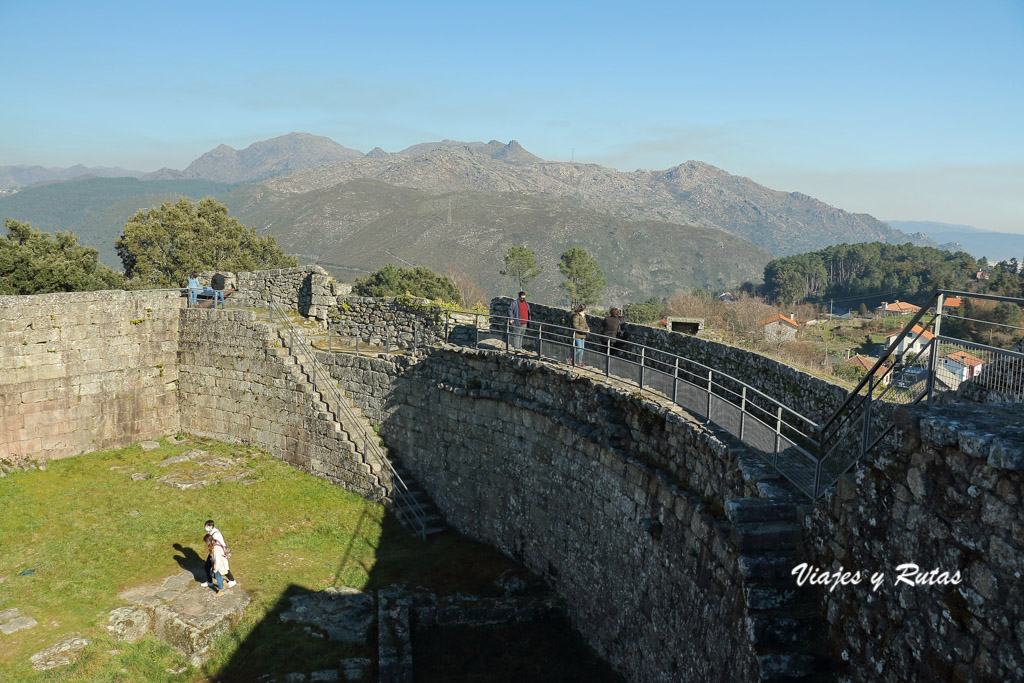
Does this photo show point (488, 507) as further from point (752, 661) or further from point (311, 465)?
point (752, 661)

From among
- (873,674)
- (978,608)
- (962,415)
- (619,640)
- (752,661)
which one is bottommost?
(619,640)

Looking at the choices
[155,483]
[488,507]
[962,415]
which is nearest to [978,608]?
[962,415]

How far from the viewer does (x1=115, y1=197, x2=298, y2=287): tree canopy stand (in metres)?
36.3

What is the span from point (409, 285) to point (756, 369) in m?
35.5

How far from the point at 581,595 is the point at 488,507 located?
344cm

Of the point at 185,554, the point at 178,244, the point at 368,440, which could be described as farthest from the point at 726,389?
the point at 178,244

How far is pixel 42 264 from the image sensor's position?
28156 mm

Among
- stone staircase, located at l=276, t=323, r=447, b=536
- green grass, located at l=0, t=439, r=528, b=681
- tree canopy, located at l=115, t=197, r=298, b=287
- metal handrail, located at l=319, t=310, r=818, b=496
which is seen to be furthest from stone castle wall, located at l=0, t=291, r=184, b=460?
tree canopy, located at l=115, t=197, r=298, b=287

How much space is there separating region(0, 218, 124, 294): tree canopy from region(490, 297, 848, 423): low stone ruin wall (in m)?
22.9

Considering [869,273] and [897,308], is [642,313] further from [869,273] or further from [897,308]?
[869,273]

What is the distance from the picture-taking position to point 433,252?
125 meters

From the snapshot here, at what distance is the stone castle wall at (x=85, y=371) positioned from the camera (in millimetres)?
17062

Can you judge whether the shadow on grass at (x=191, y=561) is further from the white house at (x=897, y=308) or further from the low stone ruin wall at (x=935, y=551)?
the white house at (x=897, y=308)

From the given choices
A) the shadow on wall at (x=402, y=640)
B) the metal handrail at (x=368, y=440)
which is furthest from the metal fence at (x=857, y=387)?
the metal handrail at (x=368, y=440)
